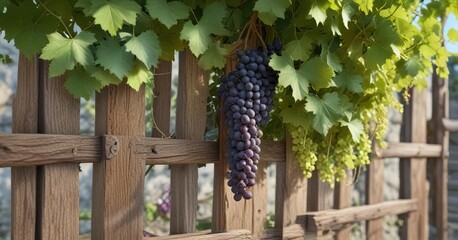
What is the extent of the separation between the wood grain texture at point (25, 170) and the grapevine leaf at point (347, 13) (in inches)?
40.2

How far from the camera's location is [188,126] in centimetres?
238

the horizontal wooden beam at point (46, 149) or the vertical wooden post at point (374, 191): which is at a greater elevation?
the horizontal wooden beam at point (46, 149)

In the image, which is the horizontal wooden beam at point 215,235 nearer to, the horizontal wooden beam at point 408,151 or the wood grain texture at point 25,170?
the wood grain texture at point 25,170

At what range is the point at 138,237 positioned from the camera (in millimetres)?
2162

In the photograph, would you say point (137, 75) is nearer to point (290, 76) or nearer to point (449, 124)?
point (290, 76)

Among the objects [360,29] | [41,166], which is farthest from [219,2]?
[41,166]

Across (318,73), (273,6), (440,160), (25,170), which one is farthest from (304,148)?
(440,160)

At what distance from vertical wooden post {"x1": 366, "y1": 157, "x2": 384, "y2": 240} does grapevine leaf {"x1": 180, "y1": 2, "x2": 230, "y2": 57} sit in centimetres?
198

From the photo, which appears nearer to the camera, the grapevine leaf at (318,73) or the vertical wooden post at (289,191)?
the grapevine leaf at (318,73)

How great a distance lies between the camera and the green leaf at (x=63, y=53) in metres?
1.80

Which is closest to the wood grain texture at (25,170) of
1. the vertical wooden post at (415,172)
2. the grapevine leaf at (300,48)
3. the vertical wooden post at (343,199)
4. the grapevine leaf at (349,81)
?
the grapevine leaf at (300,48)

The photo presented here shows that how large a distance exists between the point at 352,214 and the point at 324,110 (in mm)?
1291

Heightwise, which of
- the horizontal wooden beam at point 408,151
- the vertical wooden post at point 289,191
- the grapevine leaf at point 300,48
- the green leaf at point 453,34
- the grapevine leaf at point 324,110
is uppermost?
the green leaf at point 453,34

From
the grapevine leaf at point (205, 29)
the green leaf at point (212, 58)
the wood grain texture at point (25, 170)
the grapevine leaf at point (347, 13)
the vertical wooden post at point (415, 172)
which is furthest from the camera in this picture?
the vertical wooden post at point (415, 172)
